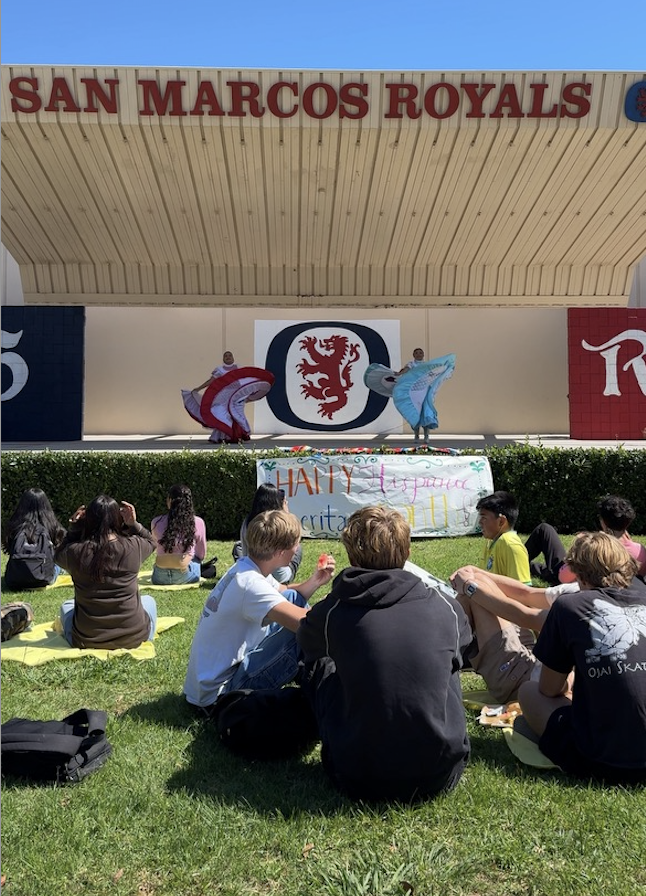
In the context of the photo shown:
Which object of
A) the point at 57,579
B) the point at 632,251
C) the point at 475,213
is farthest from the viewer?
the point at 632,251

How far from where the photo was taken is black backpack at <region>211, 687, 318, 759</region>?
335 cm

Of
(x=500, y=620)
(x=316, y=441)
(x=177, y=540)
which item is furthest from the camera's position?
(x=316, y=441)

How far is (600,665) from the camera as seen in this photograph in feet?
9.73

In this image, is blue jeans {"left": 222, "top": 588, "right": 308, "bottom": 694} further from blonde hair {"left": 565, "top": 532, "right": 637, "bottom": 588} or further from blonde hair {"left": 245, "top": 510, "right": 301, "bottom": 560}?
blonde hair {"left": 565, "top": 532, "right": 637, "bottom": 588}

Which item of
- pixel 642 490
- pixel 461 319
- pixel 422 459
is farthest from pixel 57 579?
pixel 461 319

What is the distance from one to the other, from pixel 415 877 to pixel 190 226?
1531 cm

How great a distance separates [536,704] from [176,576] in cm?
445

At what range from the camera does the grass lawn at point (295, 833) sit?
2.49m

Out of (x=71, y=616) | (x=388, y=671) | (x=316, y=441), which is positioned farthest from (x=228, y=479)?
(x=388, y=671)

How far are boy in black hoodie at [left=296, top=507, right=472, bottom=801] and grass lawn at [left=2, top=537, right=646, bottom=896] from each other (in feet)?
0.52

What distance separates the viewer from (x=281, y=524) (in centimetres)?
362

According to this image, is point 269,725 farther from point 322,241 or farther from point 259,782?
point 322,241

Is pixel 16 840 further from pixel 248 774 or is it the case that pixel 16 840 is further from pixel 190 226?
pixel 190 226

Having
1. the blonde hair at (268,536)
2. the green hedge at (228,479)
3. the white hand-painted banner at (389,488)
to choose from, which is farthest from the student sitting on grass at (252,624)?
the green hedge at (228,479)
